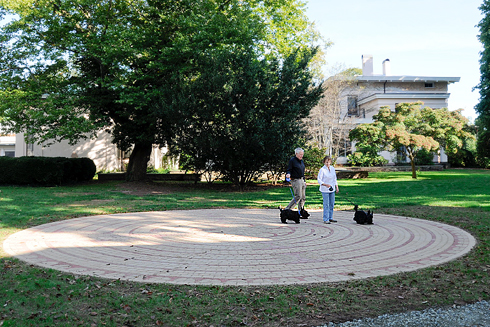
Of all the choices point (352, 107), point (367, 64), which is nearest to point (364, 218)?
point (352, 107)

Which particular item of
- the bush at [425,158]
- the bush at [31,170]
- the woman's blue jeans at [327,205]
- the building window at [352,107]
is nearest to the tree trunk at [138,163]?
the bush at [31,170]

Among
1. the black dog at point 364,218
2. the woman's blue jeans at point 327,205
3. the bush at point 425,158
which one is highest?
the bush at point 425,158

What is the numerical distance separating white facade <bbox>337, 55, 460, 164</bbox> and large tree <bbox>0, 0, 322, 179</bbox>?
60.5ft

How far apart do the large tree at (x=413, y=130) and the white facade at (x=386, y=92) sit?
8.23 metres

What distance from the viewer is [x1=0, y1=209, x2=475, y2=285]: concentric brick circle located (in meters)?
5.23

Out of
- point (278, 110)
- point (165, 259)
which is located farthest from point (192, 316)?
point (278, 110)

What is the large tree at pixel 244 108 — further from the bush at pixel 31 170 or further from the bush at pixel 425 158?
the bush at pixel 425 158

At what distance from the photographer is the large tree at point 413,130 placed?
2439 centimetres

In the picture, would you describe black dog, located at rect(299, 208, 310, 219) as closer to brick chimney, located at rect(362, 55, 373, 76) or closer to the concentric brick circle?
the concentric brick circle

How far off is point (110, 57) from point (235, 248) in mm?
13895

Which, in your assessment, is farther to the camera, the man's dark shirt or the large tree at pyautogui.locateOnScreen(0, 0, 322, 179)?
the large tree at pyautogui.locateOnScreen(0, 0, 322, 179)

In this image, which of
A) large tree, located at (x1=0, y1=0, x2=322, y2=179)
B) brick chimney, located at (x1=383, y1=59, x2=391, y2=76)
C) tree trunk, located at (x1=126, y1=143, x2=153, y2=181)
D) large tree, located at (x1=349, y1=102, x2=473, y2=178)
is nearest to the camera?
large tree, located at (x1=0, y1=0, x2=322, y2=179)

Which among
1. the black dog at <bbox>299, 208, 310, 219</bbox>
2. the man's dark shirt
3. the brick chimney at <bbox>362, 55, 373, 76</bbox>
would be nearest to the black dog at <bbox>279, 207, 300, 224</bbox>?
the black dog at <bbox>299, 208, 310, 219</bbox>

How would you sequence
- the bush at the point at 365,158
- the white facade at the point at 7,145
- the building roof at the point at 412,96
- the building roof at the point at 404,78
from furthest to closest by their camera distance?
1. the white facade at the point at 7,145
2. the building roof at the point at 404,78
3. the building roof at the point at 412,96
4. the bush at the point at 365,158
